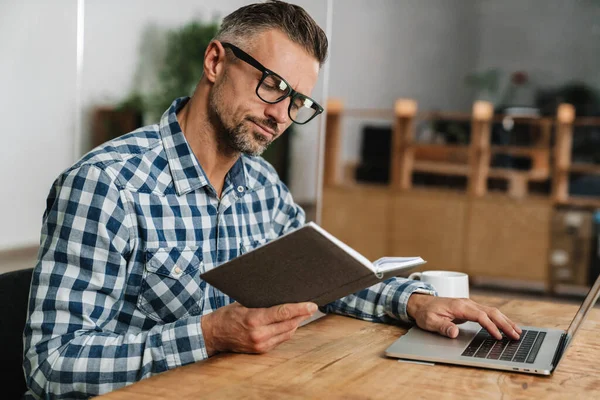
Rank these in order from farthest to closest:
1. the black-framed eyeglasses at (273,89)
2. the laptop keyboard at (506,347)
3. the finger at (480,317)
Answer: the black-framed eyeglasses at (273,89)
the finger at (480,317)
the laptop keyboard at (506,347)

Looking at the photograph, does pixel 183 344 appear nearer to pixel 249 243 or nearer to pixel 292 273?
pixel 292 273

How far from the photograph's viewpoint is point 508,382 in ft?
3.76

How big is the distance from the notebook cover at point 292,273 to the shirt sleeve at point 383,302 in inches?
13.9

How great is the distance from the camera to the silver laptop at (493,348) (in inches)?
47.8

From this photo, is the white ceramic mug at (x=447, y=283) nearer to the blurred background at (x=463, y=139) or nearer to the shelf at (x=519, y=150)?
the blurred background at (x=463, y=139)

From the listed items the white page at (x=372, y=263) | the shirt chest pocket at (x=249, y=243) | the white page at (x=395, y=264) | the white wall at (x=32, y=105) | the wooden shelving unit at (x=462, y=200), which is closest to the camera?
the white page at (x=372, y=263)

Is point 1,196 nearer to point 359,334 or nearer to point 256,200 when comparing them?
point 256,200

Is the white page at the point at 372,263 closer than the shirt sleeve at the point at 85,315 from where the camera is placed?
Yes

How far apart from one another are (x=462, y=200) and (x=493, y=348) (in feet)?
12.6

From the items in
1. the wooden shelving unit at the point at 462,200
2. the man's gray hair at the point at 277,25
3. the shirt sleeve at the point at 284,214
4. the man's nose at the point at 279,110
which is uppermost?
the man's gray hair at the point at 277,25

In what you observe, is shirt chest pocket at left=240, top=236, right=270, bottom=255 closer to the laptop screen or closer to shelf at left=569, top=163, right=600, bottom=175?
the laptop screen

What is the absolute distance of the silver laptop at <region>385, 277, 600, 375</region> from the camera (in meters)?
1.21

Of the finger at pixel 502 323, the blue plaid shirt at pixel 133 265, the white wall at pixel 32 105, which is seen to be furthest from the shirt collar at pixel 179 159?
the white wall at pixel 32 105

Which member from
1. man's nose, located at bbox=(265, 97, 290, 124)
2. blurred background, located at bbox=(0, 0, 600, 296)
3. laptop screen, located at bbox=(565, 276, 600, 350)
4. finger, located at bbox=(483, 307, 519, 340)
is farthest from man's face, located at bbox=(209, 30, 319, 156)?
blurred background, located at bbox=(0, 0, 600, 296)
